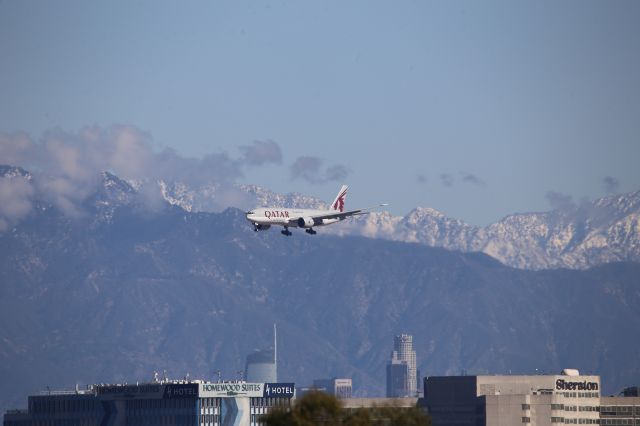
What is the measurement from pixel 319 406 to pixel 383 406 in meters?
5.96

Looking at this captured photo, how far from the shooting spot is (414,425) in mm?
140625

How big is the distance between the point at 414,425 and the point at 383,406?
286cm

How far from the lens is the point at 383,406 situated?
463 feet

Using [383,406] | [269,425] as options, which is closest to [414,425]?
[383,406]

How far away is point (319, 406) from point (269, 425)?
13.6 feet

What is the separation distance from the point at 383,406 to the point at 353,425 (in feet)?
16.4

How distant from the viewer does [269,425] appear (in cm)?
13738

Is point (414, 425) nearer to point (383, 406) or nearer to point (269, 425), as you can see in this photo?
point (383, 406)

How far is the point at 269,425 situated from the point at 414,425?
38.8 feet

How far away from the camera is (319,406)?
138m
